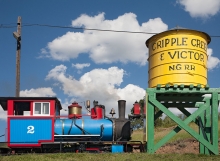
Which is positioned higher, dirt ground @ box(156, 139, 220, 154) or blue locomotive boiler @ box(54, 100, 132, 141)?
blue locomotive boiler @ box(54, 100, 132, 141)

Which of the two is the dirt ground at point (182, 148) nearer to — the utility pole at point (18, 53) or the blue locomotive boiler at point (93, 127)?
the blue locomotive boiler at point (93, 127)

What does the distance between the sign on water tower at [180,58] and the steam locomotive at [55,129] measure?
303 centimetres

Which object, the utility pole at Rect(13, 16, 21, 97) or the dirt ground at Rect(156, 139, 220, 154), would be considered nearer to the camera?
the utility pole at Rect(13, 16, 21, 97)

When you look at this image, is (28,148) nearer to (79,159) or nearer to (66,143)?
(66,143)

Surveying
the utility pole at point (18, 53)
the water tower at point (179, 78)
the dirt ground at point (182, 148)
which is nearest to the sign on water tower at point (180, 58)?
the water tower at point (179, 78)

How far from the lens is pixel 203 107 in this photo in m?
15.9

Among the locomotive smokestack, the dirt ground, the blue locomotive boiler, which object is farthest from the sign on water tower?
the dirt ground

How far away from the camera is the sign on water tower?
15164mm

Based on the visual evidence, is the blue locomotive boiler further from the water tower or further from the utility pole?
the utility pole

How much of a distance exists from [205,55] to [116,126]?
5344 millimetres

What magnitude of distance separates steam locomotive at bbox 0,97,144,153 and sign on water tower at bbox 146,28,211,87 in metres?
3.03

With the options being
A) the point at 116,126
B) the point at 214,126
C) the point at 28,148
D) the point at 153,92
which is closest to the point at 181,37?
the point at 153,92

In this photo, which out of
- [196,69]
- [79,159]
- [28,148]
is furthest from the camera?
[28,148]

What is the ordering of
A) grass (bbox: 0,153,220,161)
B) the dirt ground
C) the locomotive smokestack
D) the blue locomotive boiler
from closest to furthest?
grass (bbox: 0,153,220,161) < the blue locomotive boiler < the locomotive smokestack < the dirt ground
